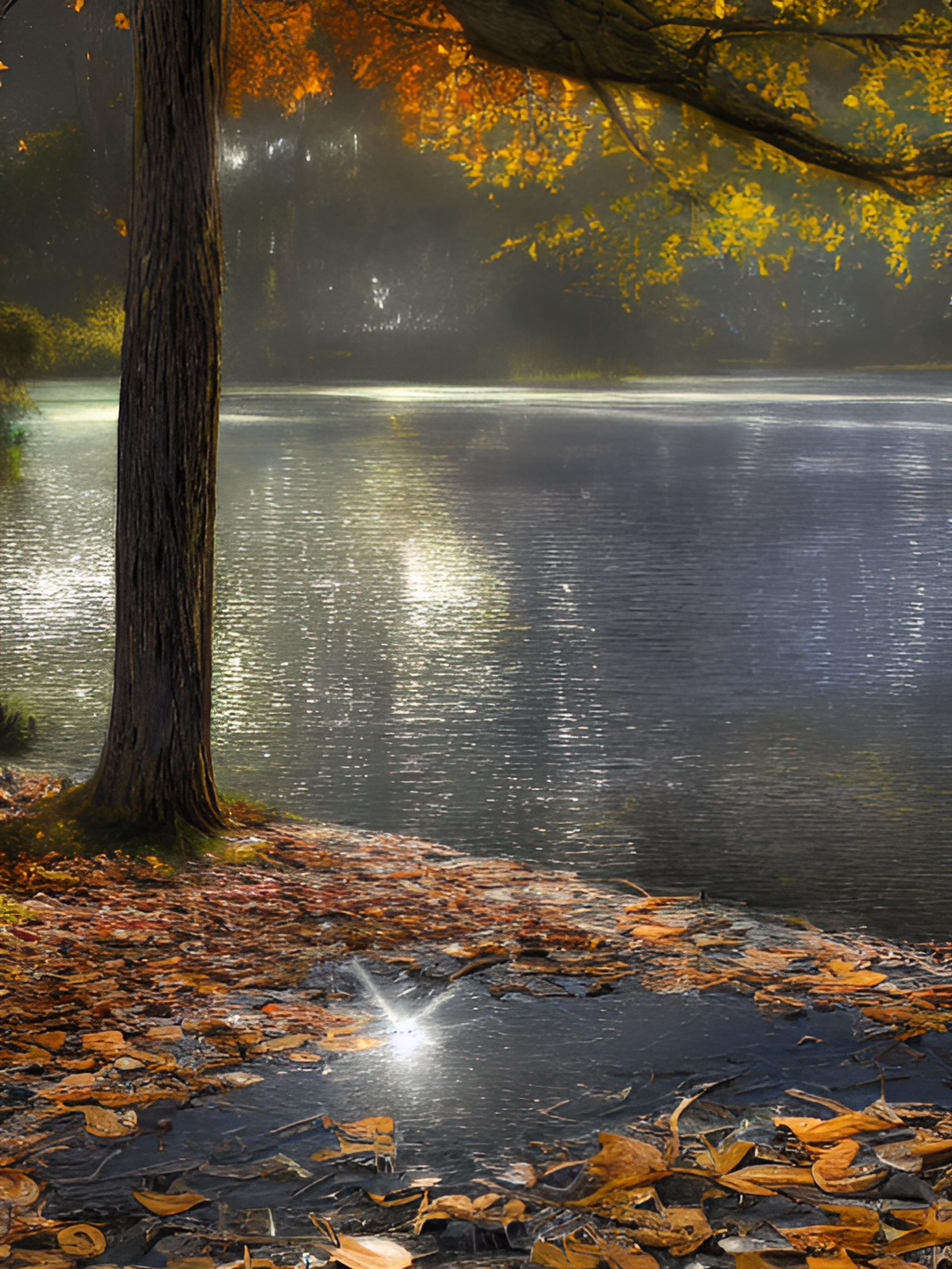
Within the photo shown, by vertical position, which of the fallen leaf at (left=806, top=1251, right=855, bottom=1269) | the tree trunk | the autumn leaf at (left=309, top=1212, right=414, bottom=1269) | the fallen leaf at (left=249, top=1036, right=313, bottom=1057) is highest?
the tree trunk

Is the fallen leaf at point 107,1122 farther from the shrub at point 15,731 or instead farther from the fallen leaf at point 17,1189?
the shrub at point 15,731

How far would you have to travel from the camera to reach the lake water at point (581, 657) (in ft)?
26.3

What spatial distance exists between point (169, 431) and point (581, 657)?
5877 mm

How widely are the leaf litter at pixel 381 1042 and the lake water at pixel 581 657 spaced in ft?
2.81

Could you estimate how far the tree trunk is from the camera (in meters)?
6.75

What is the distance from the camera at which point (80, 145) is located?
54.6 m

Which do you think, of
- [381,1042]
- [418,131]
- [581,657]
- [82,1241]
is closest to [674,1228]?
[82,1241]

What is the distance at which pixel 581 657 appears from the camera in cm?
1229

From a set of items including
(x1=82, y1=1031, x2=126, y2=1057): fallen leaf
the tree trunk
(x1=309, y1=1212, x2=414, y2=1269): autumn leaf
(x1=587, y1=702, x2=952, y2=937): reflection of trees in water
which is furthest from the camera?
(x1=587, y1=702, x2=952, y2=937): reflection of trees in water

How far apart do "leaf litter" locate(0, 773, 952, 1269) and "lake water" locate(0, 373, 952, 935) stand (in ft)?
2.81

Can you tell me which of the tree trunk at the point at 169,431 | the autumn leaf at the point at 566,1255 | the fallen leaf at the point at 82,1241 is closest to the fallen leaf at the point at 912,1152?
the autumn leaf at the point at 566,1255

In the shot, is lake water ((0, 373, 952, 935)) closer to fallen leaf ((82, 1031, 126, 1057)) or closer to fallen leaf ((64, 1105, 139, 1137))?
fallen leaf ((82, 1031, 126, 1057))

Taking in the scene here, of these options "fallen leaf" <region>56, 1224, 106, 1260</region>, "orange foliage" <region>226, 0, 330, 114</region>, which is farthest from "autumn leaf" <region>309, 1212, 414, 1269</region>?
"orange foliage" <region>226, 0, 330, 114</region>

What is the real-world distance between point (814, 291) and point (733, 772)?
69.6 meters
